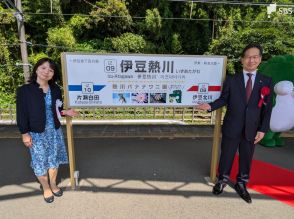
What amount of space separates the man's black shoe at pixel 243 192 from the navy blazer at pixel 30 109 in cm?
244

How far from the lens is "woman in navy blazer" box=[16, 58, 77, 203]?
9.45 ft

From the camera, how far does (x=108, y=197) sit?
331 cm

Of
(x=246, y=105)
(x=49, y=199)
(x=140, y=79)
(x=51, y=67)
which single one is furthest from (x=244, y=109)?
(x=49, y=199)

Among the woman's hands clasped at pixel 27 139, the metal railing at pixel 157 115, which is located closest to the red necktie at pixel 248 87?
the woman's hands clasped at pixel 27 139

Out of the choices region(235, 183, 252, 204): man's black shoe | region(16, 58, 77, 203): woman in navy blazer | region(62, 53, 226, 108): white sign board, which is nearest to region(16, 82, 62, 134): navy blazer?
region(16, 58, 77, 203): woman in navy blazer

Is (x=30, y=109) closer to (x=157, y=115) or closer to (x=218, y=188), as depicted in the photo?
(x=218, y=188)

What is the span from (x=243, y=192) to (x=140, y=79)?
1860 millimetres

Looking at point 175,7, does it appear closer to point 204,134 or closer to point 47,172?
point 204,134

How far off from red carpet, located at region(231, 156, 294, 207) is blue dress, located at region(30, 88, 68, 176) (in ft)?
7.96

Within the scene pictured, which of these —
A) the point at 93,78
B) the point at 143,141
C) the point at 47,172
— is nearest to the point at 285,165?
the point at 143,141

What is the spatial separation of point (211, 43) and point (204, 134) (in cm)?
1458

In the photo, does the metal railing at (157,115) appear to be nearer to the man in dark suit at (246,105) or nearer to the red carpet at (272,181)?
the red carpet at (272,181)

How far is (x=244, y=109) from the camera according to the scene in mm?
3082

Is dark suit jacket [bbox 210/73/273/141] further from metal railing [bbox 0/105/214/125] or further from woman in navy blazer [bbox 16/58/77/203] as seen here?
metal railing [bbox 0/105/214/125]
